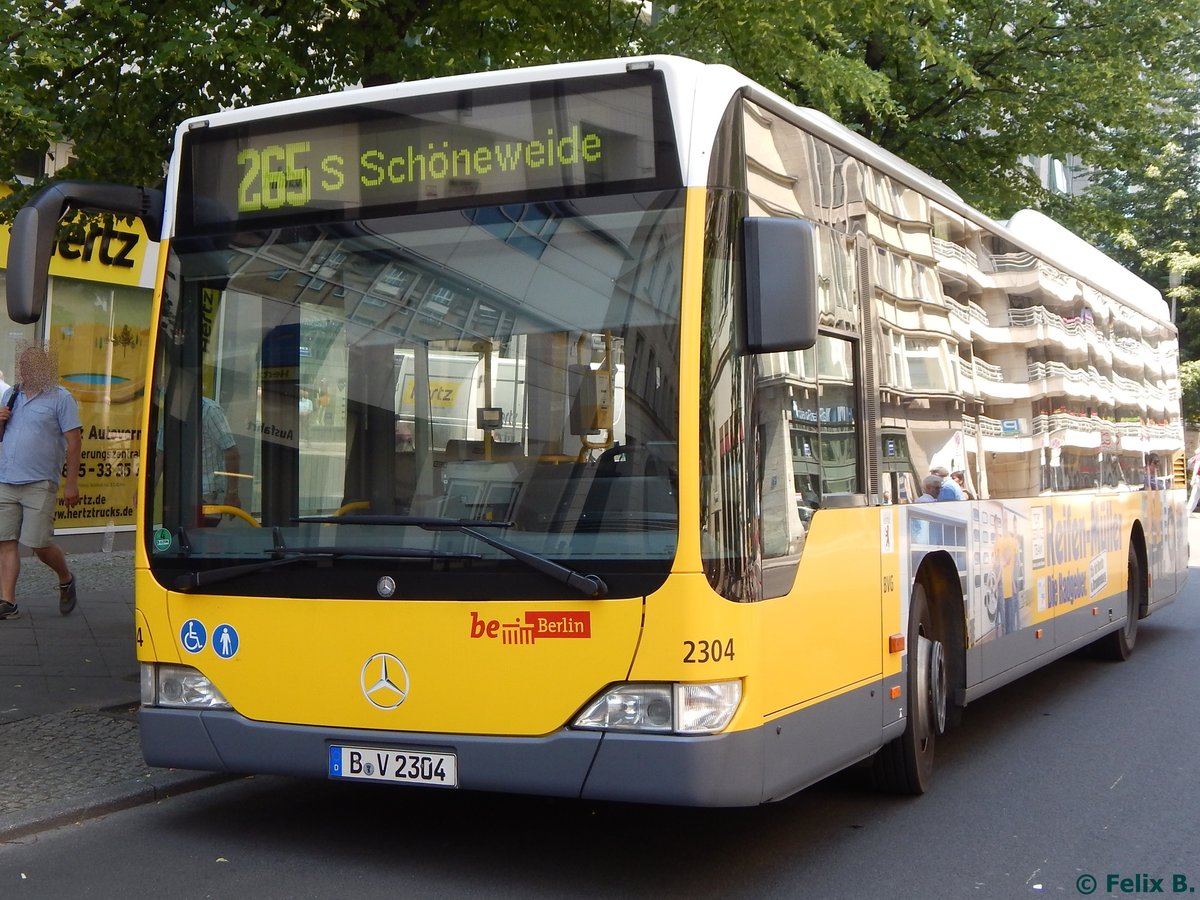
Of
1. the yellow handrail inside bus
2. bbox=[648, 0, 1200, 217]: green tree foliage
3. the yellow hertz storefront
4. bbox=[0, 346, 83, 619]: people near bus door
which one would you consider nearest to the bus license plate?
the yellow handrail inside bus

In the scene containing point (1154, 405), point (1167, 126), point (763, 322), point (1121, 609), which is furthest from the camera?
point (1167, 126)

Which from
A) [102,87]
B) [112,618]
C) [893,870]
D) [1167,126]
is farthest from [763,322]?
[1167,126]

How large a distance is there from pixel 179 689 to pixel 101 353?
1240cm

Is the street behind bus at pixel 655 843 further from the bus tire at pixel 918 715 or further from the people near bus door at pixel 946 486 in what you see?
the people near bus door at pixel 946 486

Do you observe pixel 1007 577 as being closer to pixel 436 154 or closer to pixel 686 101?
pixel 686 101

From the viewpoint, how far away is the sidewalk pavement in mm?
6344

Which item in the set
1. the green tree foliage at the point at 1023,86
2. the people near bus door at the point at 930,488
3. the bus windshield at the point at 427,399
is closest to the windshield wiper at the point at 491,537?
the bus windshield at the point at 427,399

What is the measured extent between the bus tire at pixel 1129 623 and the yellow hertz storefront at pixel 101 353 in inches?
409

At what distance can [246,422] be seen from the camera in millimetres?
5668

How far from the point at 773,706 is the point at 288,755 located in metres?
1.77

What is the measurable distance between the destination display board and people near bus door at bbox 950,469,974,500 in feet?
9.38

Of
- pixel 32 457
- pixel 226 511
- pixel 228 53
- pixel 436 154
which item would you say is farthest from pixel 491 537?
pixel 32 457

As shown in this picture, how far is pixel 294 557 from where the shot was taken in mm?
5441

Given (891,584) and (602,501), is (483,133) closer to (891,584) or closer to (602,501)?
(602,501)
